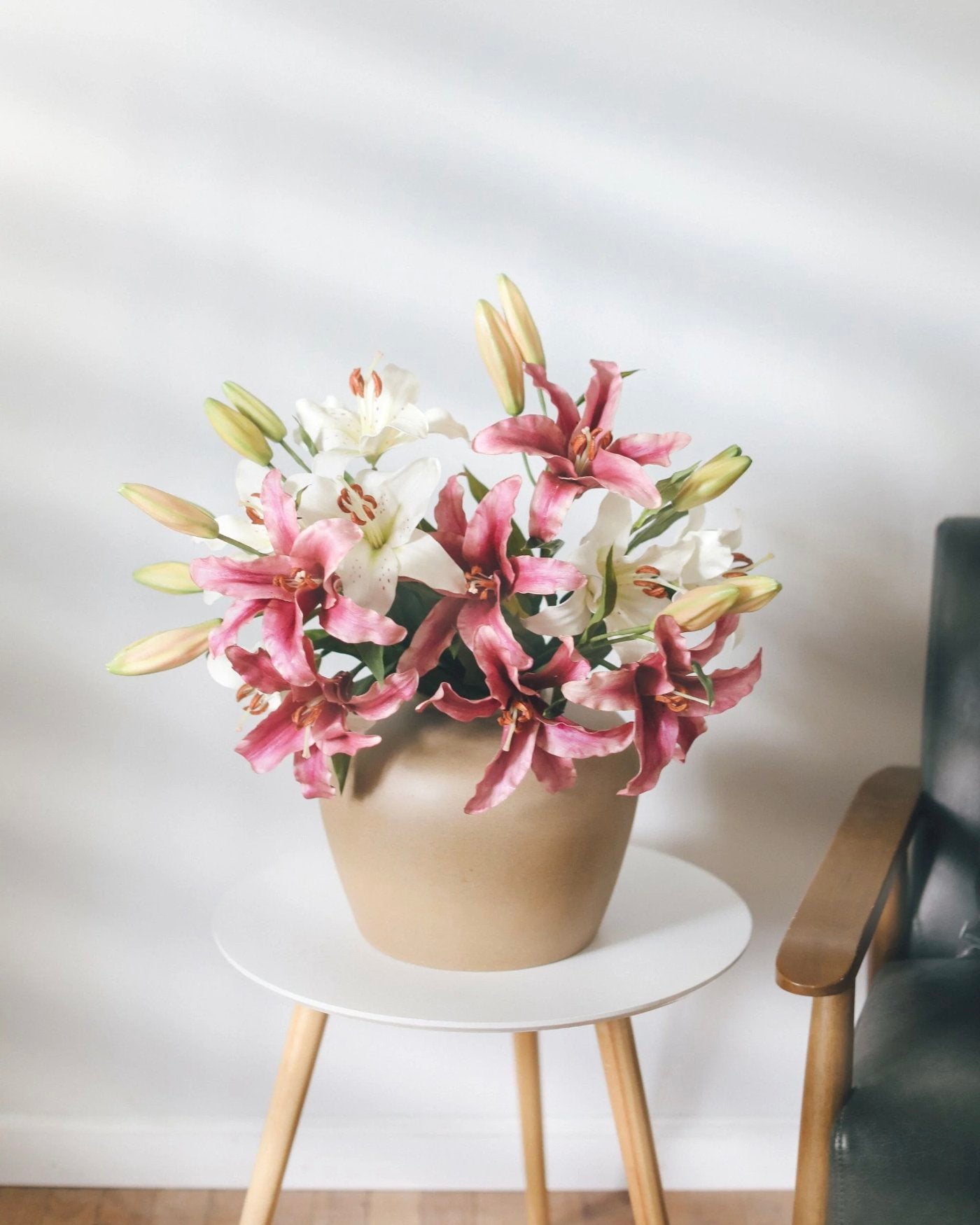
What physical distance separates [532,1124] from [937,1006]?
0.47m

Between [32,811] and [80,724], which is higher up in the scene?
[80,724]

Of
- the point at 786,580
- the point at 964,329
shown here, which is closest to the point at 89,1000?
the point at 786,580

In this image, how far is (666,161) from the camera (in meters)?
1.31

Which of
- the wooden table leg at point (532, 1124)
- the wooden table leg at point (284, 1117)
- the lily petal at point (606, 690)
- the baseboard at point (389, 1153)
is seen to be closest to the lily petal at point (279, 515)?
the lily petal at point (606, 690)

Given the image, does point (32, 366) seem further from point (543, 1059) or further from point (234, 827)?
point (543, 1059)

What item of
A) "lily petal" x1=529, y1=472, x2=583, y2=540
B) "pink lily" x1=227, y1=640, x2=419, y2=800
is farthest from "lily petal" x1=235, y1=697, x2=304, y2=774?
"lily petal" x1=529, y1=472, x2=583, y2=540

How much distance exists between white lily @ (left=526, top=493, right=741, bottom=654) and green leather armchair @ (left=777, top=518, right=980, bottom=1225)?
290 millimetres

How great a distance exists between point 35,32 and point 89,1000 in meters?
1.08

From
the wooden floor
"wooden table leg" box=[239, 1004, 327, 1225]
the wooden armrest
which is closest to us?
the wooden armrest

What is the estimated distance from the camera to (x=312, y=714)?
0.84m

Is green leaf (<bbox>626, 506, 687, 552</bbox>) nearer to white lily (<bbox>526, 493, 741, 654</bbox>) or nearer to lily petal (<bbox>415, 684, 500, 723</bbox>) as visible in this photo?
white lily (<bbox>526, 493, 741, 654</bbox>)

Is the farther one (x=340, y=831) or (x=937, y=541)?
(x=937, y=541)

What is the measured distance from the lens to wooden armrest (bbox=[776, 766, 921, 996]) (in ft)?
2.89

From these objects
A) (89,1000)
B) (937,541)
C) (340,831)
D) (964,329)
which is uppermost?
(964,329)
